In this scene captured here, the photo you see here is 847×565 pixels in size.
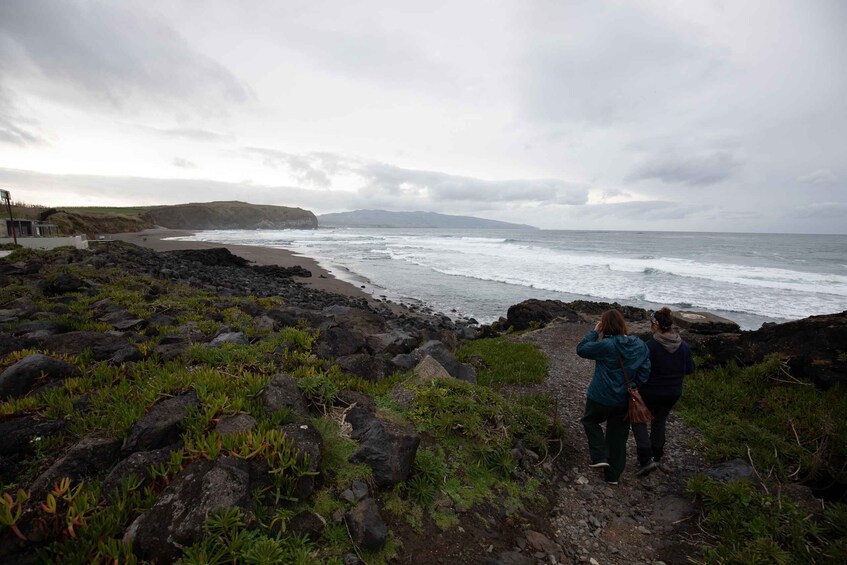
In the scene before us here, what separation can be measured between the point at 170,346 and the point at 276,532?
465 cm

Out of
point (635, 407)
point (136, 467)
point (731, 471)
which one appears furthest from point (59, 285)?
point (731, 471)

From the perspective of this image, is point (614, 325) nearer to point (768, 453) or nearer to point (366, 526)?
point (768, 453)

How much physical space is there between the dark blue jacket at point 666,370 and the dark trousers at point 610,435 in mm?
562

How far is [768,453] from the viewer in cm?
475

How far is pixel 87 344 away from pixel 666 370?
28.1 ft

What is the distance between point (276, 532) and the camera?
9.50 ft

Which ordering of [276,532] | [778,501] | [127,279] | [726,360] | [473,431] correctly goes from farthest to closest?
1. [127,279]
2. [726,360]
3. [473,431]
4. [778,501]
5. [276,532]

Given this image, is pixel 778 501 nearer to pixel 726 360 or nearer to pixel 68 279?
pixel 726 360

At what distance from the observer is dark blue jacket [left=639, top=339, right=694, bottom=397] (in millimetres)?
4695

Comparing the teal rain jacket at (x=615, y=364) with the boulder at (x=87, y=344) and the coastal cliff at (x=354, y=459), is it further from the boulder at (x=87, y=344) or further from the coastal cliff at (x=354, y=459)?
the boulder at (x=87, y=344)

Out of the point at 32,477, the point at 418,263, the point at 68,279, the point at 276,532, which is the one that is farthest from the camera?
the point at 418,263

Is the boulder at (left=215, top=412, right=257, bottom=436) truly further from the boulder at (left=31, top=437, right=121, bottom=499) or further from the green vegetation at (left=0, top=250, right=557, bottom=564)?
the boulder at (left=31, top=437, right=121, bottom=499)

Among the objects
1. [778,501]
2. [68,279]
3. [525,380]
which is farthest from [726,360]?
[68,279]

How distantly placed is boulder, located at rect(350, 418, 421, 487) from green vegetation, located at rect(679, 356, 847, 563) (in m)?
2.85
